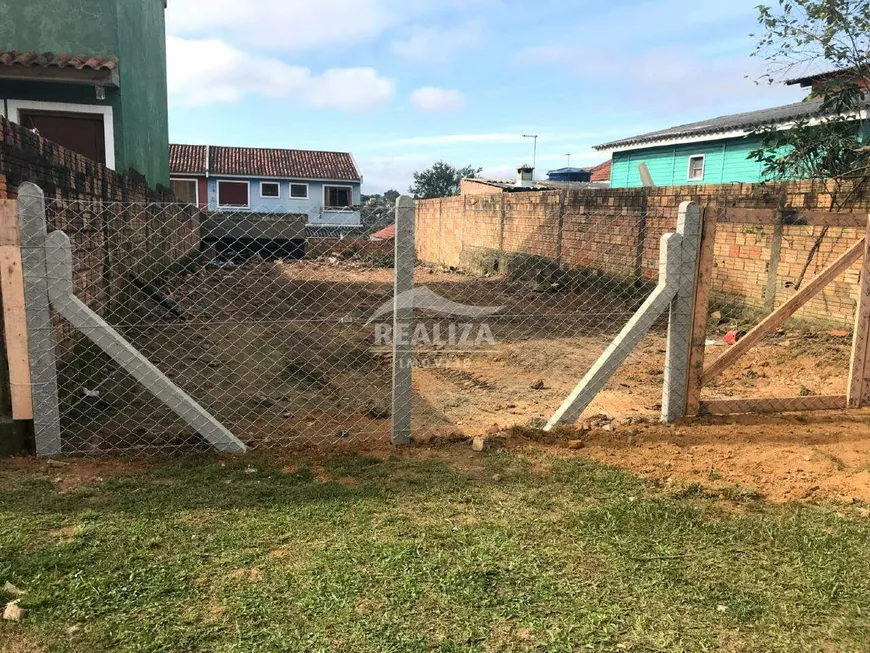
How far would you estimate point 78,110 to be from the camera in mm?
10125

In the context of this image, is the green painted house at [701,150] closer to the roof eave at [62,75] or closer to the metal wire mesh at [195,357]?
the metal wire mesh at [195,357]

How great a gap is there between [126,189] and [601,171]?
34.9 metres

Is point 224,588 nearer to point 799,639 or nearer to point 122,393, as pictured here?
point 799,639

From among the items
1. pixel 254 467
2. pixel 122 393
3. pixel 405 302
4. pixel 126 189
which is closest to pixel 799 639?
pixel 405 302

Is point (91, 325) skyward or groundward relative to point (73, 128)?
groundward

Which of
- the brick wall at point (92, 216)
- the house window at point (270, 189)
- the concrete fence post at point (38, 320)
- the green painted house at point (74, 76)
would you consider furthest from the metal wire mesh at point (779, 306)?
the house window at point (270, 189)

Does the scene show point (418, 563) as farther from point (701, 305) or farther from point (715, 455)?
point (701, 305)

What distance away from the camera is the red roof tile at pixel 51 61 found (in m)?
9.10

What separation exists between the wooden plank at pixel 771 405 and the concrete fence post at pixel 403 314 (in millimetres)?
2124

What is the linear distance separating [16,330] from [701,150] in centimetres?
1854

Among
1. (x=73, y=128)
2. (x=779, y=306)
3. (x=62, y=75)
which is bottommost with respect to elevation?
(x=779, y=306)

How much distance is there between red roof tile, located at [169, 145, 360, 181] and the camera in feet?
112

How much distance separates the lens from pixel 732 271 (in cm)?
862

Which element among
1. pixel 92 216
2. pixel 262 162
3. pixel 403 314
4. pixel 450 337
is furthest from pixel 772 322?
pixel 262 162
